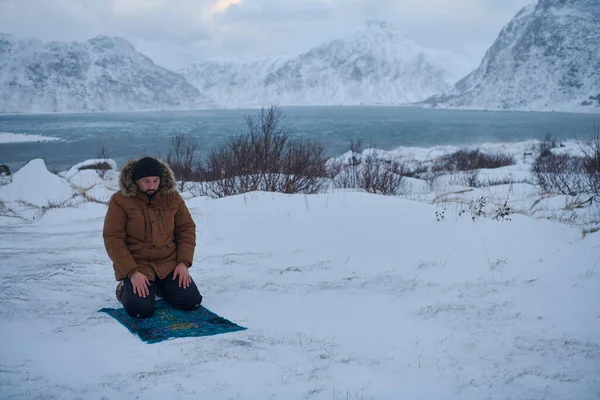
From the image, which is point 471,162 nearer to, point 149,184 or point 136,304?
point 149,184

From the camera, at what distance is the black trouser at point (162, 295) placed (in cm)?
365

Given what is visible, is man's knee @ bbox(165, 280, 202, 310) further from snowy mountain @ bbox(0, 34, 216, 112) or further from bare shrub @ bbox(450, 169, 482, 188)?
snowy mountain @ bbox(0, 34, 216, 112)

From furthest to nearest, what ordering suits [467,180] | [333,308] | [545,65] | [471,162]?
[545,65] → [471,162] → [467,180] → [333,308]

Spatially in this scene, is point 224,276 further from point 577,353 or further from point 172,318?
point 577,353

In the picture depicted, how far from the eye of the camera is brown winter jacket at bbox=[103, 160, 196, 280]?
359cm

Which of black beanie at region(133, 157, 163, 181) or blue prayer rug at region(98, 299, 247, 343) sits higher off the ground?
black beanie at region(133, 157, 163, 181)

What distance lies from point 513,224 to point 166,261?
4175mm

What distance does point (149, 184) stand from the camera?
3.65 metres

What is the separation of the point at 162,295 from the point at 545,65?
575 ft

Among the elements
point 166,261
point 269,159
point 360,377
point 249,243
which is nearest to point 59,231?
point 249,243

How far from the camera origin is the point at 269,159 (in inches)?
418

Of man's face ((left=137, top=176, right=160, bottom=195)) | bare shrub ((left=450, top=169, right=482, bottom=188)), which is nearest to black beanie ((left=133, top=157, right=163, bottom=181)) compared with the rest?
man's face ((left=137, top=176, right=160, bottom=195))

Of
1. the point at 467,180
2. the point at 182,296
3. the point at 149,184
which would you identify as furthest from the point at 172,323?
the point at 467,180

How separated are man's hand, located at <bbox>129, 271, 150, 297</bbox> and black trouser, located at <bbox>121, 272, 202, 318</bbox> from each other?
52 millimetres
